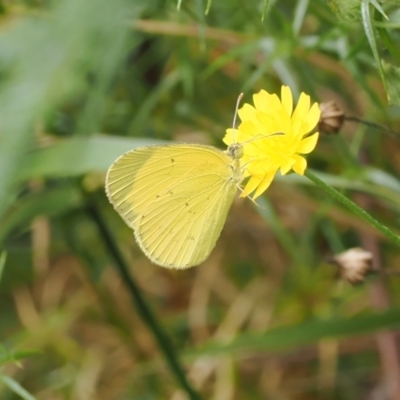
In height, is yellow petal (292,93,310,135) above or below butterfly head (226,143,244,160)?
above

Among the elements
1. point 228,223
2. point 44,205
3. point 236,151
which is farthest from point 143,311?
point 228,223

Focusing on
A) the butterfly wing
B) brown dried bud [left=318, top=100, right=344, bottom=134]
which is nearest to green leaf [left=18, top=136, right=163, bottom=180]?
the butterfly wing

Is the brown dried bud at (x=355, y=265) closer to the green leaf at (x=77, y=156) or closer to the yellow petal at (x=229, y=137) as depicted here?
the yellow petal at (x=229, y=137)

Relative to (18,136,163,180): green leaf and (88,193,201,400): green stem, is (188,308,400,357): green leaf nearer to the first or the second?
(88,193,201,400): green stem

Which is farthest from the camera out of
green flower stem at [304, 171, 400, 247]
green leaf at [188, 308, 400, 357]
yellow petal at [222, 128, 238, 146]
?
green leaf at [188, 308, 400, 357]

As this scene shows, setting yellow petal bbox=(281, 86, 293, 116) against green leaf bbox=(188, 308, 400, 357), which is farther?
green leaf bbox=(188, 308, 400, 357)

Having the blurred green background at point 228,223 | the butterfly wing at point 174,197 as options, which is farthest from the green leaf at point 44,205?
the butterfly wing at point 174,197

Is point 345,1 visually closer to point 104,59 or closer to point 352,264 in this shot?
point 352,264
